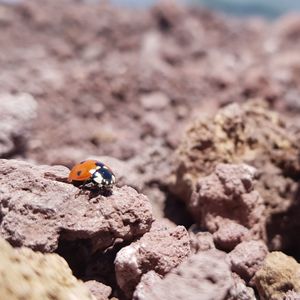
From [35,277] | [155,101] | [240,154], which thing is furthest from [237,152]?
[155,101]

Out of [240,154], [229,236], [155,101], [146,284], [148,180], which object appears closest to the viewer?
[146,284]

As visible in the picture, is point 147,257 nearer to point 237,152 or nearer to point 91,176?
point 91,176

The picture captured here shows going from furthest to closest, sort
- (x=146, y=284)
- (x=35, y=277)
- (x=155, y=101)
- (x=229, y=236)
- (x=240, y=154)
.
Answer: (x=155, y=101) → (x=240, y=154) → (x=229, y=236) → (x=146, y=284) → (x=35, y=277)

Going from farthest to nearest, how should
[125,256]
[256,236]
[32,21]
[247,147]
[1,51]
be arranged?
[32,21]
[1,51]
[247,147]
[256,236]
[125,256]

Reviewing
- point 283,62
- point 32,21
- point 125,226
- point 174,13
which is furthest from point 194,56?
point 125,226

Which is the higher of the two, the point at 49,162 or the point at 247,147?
the point at 247,147

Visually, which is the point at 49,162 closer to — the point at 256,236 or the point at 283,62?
the point at 256,236

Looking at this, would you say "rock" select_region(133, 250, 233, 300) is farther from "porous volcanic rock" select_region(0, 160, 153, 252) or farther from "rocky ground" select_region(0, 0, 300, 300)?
"porous volcanic rock" select_region(0, 160, 153, 252)
